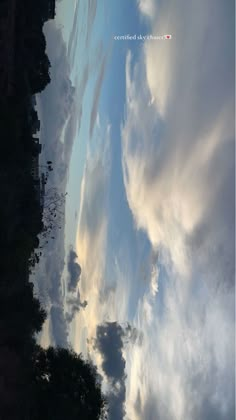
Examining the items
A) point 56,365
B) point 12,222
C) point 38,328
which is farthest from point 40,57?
point 56,365

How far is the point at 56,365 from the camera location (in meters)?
57.1

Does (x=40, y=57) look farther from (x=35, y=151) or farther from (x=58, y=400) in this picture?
(x=58, y=400)

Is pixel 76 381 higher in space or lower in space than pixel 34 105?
lower

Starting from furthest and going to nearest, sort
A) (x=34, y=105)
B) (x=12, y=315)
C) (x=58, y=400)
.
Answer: (x=34, y=105), (x=12, y=315), (x=58, y=400)

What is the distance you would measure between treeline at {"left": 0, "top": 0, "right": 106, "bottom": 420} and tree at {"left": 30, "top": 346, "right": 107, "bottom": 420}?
106 mm

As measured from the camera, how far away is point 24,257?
58594 millimetres

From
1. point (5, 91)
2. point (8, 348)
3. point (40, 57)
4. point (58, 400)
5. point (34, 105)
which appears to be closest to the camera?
point (58, 400)

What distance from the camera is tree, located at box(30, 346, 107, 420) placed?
168ft

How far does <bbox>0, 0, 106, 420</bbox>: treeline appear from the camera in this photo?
5253 cm

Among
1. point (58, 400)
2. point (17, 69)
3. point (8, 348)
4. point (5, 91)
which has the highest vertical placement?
point (17, 69)

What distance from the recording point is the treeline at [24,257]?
52.5 m

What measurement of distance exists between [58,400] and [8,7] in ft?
189

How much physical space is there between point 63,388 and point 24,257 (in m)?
16.9

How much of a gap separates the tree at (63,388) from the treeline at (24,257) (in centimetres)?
11
